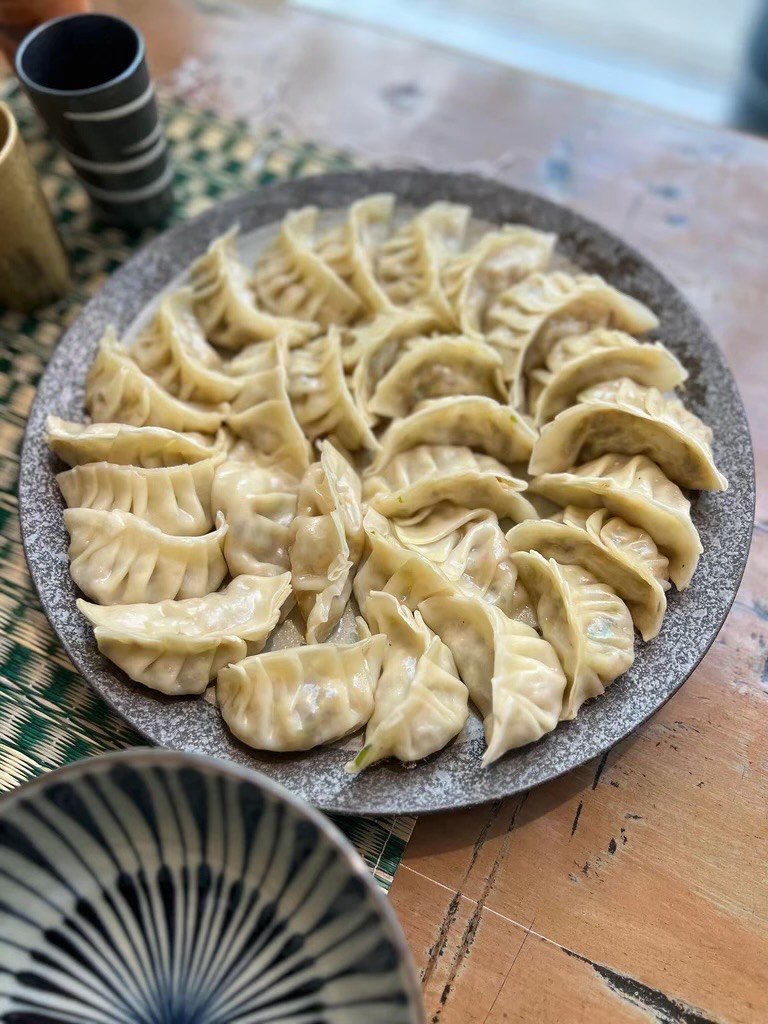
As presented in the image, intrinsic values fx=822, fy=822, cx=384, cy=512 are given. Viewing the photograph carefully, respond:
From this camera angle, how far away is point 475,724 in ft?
5.66

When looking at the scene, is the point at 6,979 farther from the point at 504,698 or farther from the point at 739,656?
the point at 739,656

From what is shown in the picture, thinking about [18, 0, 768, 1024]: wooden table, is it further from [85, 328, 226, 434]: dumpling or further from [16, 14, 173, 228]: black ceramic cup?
[16, 14, 173, 228]: black ceramic cup

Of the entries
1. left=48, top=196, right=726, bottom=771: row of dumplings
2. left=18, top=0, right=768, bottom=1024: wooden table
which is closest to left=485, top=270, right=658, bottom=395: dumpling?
left=48, top=196, right=726, bottom=771: row of dumplings

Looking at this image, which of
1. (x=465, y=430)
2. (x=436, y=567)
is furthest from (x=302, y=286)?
(x=436, y=567)

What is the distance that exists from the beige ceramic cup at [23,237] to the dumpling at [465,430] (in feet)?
3.96

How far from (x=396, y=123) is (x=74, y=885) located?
2672 millimetres

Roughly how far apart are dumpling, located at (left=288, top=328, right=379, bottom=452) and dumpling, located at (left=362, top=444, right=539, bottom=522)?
0.12m

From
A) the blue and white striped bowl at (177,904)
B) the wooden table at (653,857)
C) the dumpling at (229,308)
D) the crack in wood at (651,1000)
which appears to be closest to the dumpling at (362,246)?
the dumpling at (229,308)

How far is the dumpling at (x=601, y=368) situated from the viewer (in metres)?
2.06

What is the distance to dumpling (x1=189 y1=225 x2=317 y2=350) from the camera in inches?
89.0

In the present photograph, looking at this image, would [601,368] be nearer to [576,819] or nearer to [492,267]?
[492,267]

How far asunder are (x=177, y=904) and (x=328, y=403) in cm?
121

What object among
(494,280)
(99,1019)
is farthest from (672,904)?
(494,280)

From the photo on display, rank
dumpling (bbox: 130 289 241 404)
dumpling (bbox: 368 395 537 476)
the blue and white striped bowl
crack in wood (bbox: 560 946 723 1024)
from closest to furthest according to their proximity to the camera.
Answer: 1. the blue and white striped bowl
2. crack in wood (bbox: 560 946 723 1024)
3. dumpling (bbox: 368 395 537 476)
4. dumpling (bbox: 130 289 241 404)
